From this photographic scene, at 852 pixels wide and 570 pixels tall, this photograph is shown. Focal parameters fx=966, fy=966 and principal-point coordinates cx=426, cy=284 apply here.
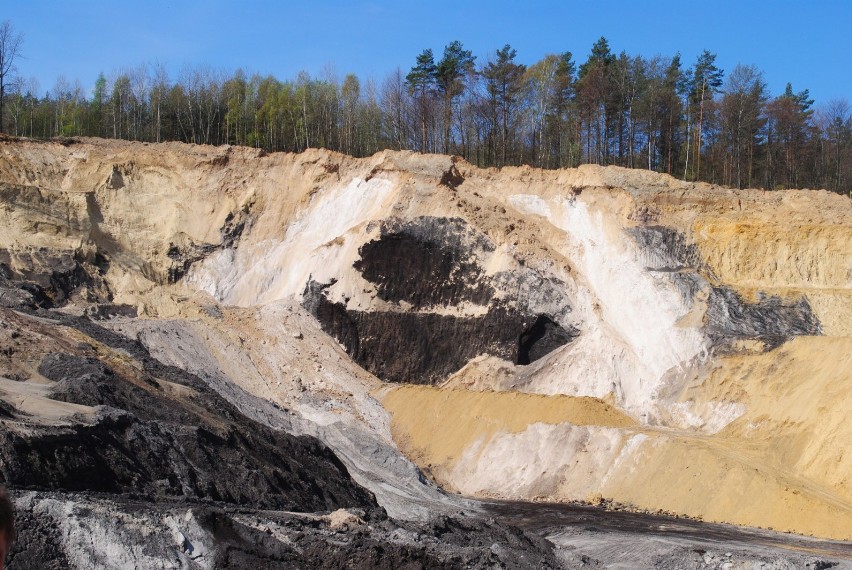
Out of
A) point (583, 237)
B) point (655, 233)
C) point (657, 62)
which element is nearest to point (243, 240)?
point (583, 237)

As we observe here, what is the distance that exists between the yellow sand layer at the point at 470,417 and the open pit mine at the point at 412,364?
0.30 feet

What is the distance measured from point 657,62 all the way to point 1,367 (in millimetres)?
39799

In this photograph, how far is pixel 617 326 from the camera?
30.3 meters

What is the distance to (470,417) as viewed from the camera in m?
27.7

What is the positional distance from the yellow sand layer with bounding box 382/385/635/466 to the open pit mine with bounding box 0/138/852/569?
92 mm

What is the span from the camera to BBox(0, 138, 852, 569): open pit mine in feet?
50.4

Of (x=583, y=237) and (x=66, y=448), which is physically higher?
(x=583, y=237)

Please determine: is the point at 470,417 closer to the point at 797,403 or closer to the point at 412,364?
the point at 412,364

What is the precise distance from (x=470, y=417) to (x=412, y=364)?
453 centimetres

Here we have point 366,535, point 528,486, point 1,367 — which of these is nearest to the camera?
point 366,535

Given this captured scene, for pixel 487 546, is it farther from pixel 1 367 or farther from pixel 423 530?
pixel 1 367

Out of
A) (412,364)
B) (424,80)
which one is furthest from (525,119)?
(412,364)

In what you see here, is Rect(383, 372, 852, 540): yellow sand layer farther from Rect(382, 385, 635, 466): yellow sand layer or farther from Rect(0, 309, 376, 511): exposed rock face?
Rect(0, 309, 376, 511): exposed rock face

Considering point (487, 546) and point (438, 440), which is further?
point (438, 440)
